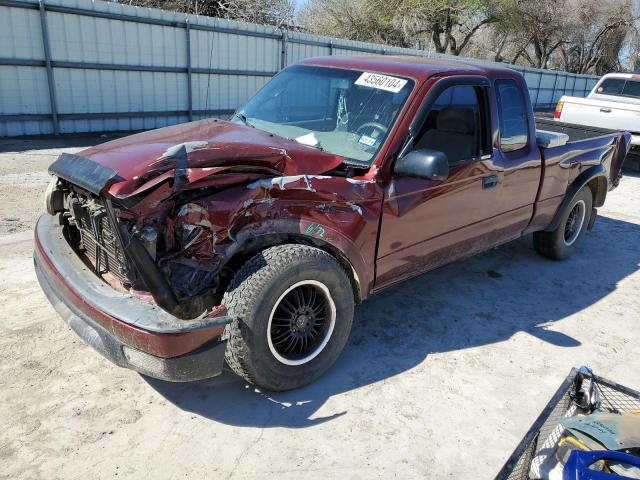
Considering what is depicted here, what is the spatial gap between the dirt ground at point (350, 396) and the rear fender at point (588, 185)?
34.2 inches

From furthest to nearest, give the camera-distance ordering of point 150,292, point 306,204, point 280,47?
point 280,47 → point 306,204 → point 150,292

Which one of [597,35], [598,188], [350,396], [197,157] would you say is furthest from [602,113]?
[597,35]

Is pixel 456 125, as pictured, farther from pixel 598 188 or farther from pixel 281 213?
pixel 598 188

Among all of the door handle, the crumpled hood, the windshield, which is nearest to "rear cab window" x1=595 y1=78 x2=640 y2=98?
the door handle

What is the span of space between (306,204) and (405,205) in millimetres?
806

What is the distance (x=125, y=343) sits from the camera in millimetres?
2740

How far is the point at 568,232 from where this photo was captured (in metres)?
6.03

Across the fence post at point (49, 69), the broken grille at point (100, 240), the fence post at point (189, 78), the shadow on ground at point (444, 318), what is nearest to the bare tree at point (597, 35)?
the fence post at point (189, 78)

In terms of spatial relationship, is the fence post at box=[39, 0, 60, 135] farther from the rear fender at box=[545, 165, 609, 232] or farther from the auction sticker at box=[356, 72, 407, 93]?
the rear fender at box=[545, 165, 609, 232]

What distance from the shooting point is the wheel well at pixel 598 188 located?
5.95m

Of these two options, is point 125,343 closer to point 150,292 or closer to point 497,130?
point 150,292

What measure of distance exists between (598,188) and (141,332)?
17.5 ft

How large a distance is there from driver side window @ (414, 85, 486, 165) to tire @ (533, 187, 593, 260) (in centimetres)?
196

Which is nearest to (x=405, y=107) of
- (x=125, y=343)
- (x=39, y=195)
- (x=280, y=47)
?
(x=125, y=343)
